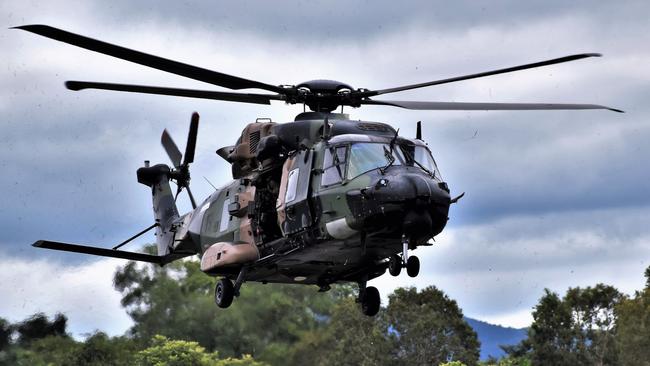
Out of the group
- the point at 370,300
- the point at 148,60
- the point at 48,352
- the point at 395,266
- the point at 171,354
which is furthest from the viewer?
the point at 171,354

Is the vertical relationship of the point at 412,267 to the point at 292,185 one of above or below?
below

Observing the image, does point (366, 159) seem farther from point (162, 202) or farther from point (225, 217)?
point (162, 202)

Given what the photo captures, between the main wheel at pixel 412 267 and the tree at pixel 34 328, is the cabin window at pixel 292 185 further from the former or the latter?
the tree at pixel 34 328

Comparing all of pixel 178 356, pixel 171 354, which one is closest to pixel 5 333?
pixel 171 354

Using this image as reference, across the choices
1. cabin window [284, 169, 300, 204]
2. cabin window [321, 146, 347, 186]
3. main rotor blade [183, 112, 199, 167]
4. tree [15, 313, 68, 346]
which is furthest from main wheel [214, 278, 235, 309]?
tree [15, 313, 68, 346]

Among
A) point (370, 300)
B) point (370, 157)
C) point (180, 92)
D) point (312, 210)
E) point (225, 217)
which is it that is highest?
point (180, 92)

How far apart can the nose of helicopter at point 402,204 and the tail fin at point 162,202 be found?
9.47 meters

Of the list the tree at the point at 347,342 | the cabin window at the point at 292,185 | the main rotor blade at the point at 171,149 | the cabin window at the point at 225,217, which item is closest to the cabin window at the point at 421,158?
the cabin window at the point at 292,185

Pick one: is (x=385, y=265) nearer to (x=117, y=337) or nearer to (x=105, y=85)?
(x=105, y=85)

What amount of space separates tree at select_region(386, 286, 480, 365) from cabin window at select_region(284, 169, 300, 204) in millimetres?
35134

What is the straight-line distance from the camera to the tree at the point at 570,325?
6750cm

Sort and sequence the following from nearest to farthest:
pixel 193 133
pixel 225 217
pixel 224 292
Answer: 1. pixel 224 292
2. pixel 225 217
3. pixel 193 133

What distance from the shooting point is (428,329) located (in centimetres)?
6194

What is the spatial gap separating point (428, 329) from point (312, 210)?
37.5m
